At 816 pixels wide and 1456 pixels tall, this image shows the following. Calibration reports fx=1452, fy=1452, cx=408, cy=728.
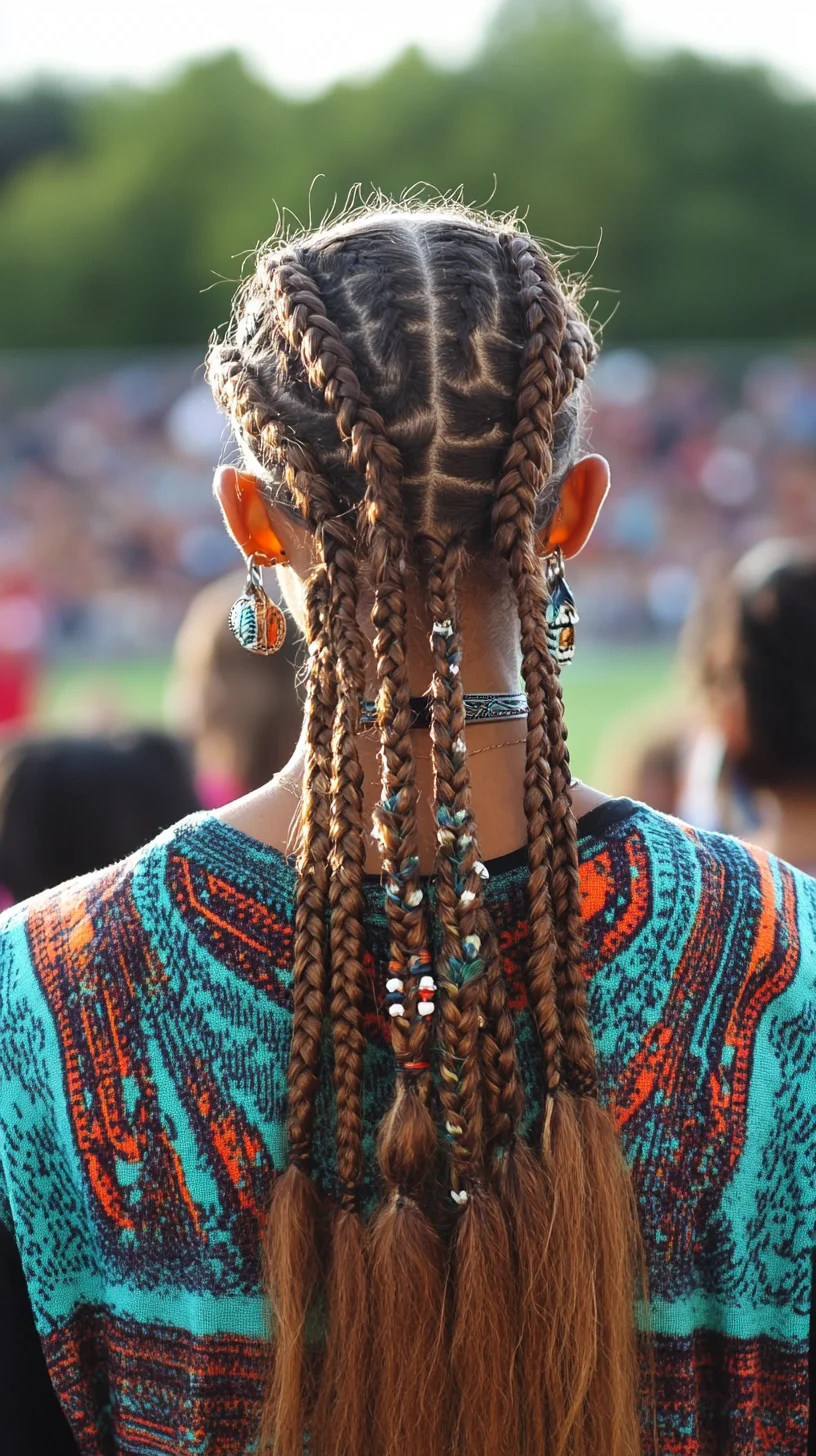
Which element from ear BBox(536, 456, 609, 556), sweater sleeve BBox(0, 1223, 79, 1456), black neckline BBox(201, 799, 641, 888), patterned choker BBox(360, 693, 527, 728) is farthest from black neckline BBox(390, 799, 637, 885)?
sweater sleeve BBox(0, 1223, 79, 1456)

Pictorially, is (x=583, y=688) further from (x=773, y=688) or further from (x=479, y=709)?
(x=479, y=709)

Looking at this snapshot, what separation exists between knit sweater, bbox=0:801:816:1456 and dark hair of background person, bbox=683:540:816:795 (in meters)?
1.43

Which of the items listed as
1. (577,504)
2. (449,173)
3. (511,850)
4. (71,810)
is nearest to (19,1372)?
(511,850)

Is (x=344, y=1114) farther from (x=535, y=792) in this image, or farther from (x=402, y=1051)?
(x=535, y=792)

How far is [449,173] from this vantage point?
35.3 metres

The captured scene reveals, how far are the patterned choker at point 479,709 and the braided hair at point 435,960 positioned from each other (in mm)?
38

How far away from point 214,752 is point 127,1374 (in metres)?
2.44

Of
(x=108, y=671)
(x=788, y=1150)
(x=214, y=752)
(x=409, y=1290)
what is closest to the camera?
(x=409, y=1290)

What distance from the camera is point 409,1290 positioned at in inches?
49.4

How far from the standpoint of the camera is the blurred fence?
740 inches

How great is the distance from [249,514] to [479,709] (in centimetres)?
30

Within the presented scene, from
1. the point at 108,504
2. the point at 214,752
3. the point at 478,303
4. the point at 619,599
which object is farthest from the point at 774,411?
the point at 478,303

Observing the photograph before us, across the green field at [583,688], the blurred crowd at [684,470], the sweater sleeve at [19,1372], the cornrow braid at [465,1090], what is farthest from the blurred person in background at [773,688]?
the blurred crowd at [684,470]

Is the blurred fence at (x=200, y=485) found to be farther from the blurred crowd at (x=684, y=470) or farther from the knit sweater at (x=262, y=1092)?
the knit sweater at (x=262, y=1092)
